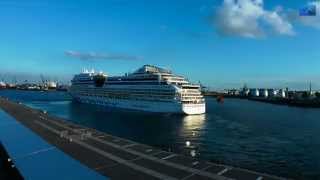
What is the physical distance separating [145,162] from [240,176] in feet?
33.7

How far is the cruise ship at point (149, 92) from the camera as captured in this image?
372ft

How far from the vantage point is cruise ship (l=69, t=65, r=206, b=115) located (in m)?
113

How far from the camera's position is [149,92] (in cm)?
12306

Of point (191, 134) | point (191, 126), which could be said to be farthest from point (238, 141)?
point (191, 126)

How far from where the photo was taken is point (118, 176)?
3469cm

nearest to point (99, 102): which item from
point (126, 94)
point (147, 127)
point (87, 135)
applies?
point (126, 94)

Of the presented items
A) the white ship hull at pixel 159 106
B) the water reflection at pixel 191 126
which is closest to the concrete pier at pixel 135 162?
the water reflection at pixel 191 126

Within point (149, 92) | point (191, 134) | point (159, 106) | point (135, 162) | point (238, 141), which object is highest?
point (149, 92)

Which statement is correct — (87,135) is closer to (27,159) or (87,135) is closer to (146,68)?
(27,159)

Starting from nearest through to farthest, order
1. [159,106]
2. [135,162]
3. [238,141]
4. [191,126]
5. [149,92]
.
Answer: [135,162], [238,141], [191,126], [159,106], [149,92]

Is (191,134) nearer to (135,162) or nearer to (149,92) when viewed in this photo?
(135,162)

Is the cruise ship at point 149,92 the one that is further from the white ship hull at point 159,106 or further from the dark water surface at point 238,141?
the dark water surface at point 238,141

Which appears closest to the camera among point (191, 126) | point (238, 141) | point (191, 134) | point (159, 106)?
point (238, 141)

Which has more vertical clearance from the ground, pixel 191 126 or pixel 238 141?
pixel 191 126
